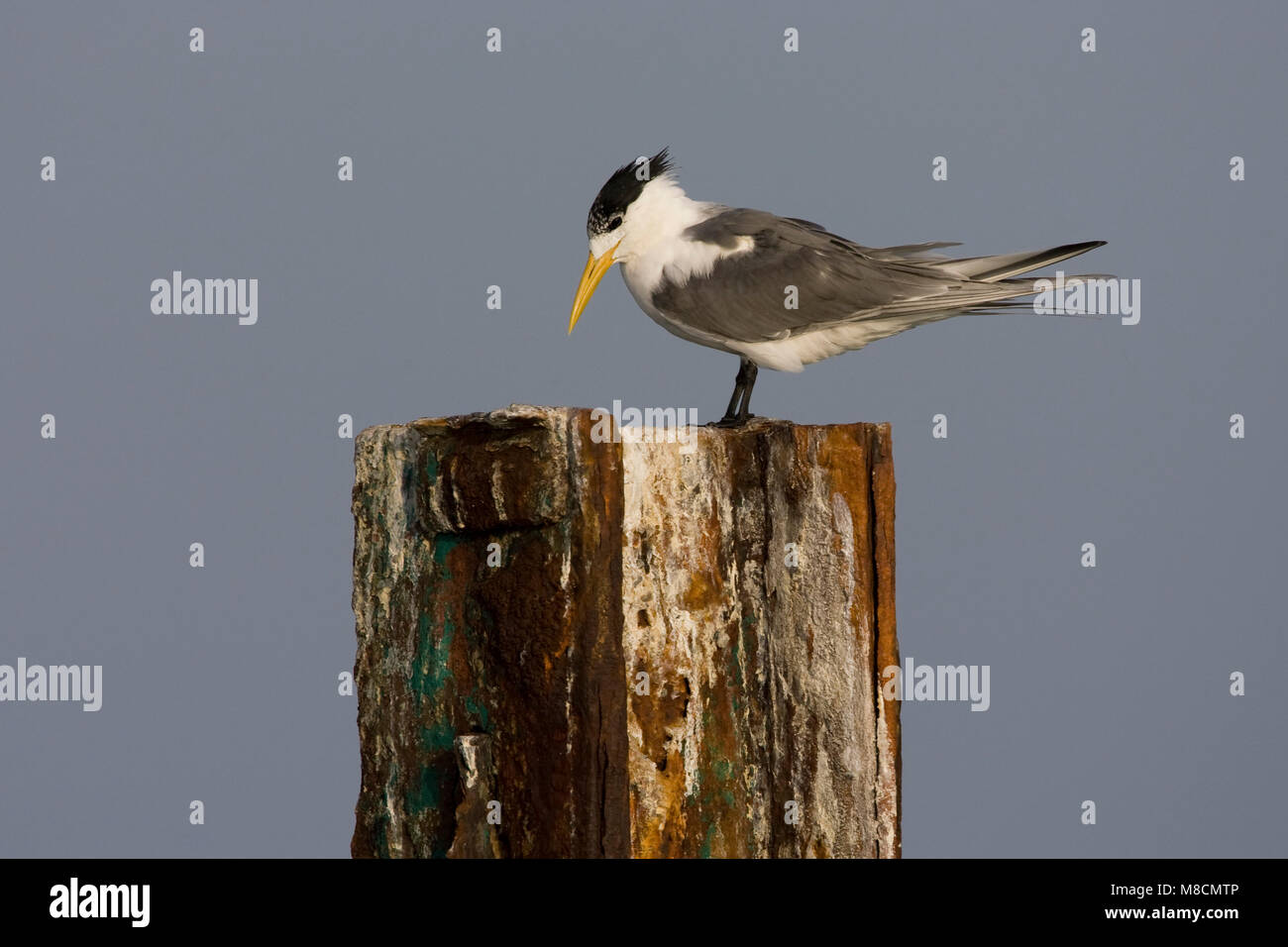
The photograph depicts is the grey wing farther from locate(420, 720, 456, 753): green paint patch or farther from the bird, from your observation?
locate(420, 720, 456, 753): green paint patch

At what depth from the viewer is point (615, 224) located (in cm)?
680

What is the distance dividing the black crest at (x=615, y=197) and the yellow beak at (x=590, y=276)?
11cm

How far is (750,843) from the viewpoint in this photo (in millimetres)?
5523

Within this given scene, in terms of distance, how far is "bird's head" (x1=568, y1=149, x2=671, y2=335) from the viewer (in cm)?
678

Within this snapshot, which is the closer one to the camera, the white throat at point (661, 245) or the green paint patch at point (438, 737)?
the green paint patch at point (438, 737)

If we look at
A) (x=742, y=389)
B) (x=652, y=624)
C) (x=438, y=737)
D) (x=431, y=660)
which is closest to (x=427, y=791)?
(x=438, y=737)

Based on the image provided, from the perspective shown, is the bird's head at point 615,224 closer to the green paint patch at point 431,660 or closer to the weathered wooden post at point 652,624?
the weathered wooden post at point 652,624

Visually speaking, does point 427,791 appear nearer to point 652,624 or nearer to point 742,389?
point 652,624

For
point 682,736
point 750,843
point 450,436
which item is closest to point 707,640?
point 682,736

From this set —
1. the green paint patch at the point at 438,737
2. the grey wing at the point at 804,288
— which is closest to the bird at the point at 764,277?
the grey wing at the point at 804,288

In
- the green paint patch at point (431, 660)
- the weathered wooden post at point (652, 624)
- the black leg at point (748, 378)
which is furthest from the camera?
the black leg at point (748, 378)

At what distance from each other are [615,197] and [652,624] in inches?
83.9

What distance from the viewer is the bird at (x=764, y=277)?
6.51 metres
